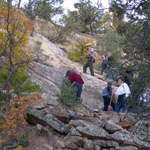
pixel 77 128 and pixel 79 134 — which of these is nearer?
pixel 79 134

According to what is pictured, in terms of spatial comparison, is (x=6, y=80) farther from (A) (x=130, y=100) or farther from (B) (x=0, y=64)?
(A) (x=130, y=100)

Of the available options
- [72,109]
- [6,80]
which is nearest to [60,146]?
[6,80]

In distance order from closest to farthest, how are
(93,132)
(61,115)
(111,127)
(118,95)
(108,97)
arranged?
(93,132)
(111,127)
(61,115)
(118,95)
(108,97)

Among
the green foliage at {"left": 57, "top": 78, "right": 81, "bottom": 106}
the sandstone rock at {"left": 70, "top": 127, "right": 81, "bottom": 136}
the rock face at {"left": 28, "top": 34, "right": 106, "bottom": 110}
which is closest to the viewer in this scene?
the sandstone rock at {"left": 70, "top": 127, "right": 81, "bottom": 136}

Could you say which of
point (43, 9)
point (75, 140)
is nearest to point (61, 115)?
point (75, 140)

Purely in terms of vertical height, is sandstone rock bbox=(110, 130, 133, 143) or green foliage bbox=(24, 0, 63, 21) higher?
green foliage bbox=(24, 0, 63, 21)

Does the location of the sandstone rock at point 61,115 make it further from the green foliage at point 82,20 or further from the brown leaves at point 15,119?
the green foliage at point 82,20

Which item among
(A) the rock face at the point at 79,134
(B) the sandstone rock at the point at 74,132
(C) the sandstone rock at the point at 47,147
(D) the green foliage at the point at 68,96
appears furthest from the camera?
(D) the green foliage at the point at 68,96

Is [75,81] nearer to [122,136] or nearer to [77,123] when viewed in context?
[77,123]

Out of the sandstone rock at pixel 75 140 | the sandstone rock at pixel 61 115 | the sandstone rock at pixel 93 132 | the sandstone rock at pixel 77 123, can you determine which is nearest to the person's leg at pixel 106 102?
the sandstone rock at pixel 61 115

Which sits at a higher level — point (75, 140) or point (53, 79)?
point (53, 79)

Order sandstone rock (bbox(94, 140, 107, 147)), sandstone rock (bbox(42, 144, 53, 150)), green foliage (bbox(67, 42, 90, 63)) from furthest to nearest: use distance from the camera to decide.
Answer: green foliage (bbox(67, 42, 90, 63))
sandstone rock (bbox(94, 140, 107, 147))
sandstone rock (bbox(42, 144, 53, 150))

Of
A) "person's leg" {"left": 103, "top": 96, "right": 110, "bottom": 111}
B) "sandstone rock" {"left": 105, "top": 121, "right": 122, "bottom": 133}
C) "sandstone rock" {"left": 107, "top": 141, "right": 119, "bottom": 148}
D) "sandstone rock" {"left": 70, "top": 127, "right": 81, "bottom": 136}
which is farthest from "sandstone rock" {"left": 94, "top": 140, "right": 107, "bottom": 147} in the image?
"person's leg" {"left": 103, "top": 96, "right": 110, "bottom": 111}

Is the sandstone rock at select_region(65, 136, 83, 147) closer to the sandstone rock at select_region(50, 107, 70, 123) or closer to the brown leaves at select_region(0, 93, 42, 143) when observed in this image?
the sandstone rock at select_region(50, 107, 70, 123)
